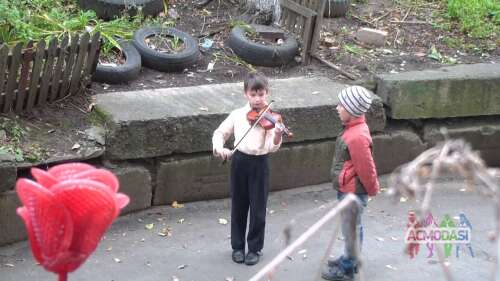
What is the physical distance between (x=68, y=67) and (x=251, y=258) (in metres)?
2.11

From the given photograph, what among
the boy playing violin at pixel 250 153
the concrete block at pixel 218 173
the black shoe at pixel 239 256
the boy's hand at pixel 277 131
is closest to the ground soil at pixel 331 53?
the concrete block at pixel 218 173

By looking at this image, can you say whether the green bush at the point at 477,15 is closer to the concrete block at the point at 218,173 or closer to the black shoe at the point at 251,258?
the concrete block at the point at 218,173

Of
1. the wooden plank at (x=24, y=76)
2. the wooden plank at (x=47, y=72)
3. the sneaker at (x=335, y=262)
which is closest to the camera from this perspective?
the sneaker at (x=335, y=262)

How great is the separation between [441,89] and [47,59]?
3555 millimetres

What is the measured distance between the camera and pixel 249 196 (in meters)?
5.48

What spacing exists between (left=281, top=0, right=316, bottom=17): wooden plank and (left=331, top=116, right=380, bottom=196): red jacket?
2838 mm

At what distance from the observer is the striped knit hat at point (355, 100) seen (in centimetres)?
495

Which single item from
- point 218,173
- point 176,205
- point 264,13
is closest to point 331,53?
point 264,13

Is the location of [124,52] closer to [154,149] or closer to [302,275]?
[154,149]

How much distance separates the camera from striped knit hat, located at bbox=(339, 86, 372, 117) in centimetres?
495

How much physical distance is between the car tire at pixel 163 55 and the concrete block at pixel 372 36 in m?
1.91

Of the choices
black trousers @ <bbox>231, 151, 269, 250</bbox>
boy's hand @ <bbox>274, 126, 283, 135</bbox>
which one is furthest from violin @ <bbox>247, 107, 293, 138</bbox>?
black trousers @ <bbox>231, 151, 269, 250</bbox>

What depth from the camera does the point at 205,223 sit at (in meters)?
6.36

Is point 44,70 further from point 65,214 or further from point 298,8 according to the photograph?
point 65,214
